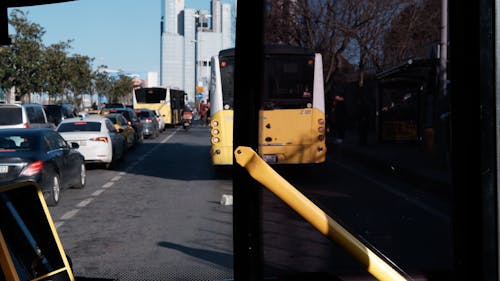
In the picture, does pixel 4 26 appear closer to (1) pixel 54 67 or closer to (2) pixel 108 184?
(2) pixel 108 184

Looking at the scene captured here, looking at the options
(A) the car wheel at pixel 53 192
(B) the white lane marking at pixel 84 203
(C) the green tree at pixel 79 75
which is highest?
(C) the green tree at pixel 79 75

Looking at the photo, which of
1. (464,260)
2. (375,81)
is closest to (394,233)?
(464,260)

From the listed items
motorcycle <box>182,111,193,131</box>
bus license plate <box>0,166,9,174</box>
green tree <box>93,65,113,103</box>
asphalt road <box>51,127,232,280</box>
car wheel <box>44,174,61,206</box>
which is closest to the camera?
asphalt road <box>51,127,232,280</box>

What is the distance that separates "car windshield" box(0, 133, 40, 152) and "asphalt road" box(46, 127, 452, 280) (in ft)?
3.94

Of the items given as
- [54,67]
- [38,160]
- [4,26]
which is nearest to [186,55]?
[54,67]

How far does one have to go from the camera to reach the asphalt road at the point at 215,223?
6.96 feet

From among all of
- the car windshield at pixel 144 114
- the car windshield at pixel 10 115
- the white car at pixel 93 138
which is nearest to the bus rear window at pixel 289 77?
the white car at pixel 93 138

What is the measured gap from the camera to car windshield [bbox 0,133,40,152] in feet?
37.8

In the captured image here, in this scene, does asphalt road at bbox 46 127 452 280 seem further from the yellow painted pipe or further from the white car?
the yellow painted pipe

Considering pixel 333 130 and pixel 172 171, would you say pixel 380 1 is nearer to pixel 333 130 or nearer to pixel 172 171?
pixel 333 130

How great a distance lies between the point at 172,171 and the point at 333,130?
16.1m

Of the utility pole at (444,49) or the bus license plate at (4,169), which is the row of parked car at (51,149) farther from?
the utility pole at (444,49)

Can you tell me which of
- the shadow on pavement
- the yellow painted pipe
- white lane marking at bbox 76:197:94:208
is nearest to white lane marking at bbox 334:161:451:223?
the yellow painted pipe

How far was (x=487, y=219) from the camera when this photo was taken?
1832 millimetres
